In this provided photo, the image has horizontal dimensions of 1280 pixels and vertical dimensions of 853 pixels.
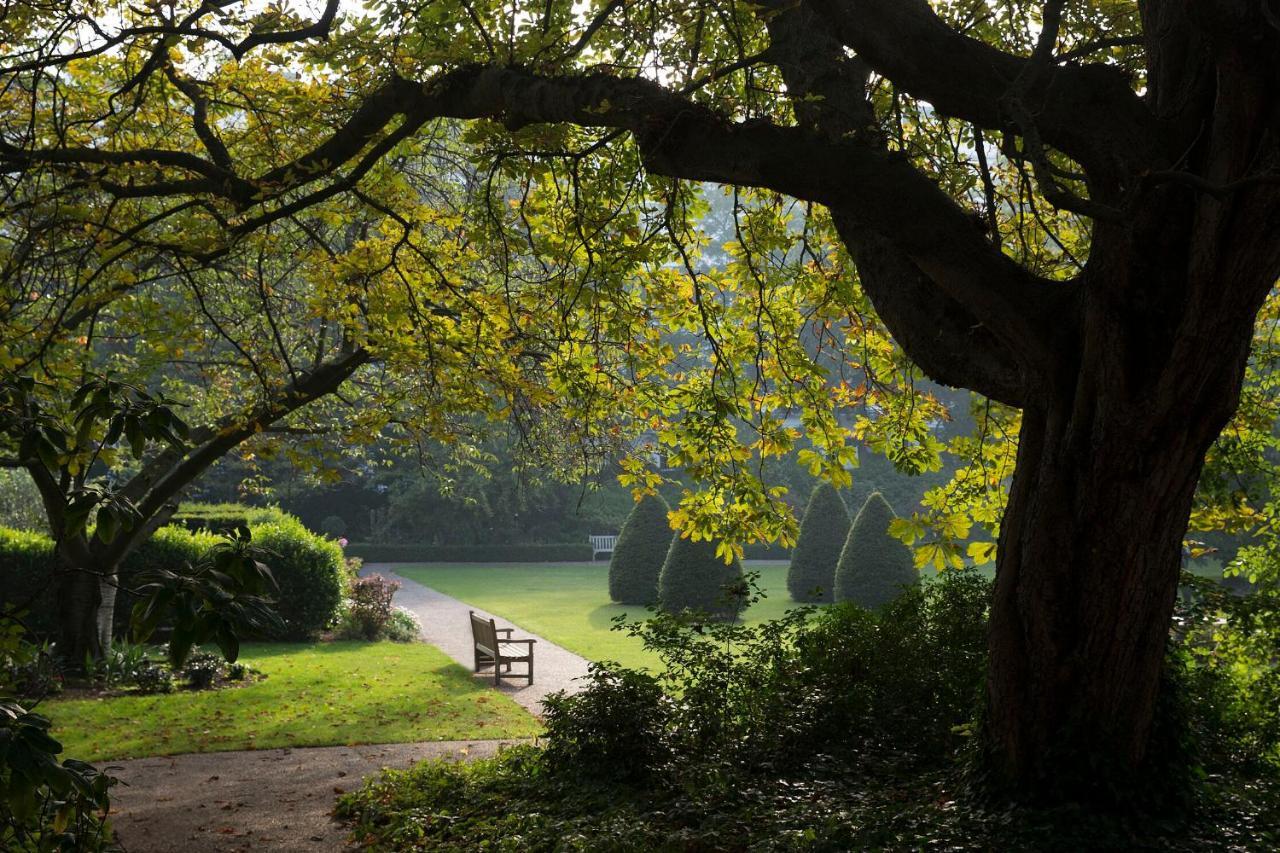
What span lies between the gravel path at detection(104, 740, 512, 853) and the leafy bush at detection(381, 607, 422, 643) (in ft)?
25.6

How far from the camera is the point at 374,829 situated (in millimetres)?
6844

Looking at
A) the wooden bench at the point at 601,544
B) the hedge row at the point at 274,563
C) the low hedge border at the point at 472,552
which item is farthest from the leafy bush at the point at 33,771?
the wooden bench at the point at 601,544

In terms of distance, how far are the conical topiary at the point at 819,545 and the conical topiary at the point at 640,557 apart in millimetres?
3413

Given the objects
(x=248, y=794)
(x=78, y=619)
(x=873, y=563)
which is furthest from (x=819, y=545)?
(x=248, y=794)

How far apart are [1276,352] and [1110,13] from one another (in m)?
3.26

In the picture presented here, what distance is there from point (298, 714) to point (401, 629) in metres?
6.54

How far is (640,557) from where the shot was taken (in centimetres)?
2364

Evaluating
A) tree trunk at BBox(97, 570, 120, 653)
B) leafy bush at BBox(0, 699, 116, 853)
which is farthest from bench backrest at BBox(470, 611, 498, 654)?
leafy bush at BBox(0, 699, 116, 853)

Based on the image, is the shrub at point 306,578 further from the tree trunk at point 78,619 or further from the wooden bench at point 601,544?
the wooden bench at point 601,544

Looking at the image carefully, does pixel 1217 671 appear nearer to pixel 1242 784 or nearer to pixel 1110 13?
pixel 1242 784

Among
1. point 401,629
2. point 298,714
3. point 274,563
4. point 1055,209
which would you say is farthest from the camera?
point 401,629

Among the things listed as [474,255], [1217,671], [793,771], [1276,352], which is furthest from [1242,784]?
[474,255]

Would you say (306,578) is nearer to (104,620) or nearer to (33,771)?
(104,620)

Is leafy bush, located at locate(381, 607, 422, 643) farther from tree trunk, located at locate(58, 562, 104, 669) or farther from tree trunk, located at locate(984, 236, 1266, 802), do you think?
tree trunk, located at locate(984, 236, 1266, 802)
